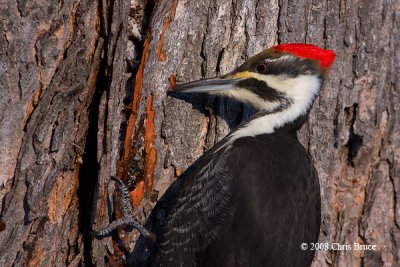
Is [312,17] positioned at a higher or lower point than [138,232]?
higher

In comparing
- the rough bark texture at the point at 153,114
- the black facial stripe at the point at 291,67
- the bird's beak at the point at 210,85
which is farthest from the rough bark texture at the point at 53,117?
the black facial stripe at the point at 291,67

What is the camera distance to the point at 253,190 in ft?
9.66

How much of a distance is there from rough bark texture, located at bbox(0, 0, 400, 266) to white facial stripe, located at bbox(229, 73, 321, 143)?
80 millimetres

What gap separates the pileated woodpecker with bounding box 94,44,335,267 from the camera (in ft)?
9.66

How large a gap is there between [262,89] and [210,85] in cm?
34

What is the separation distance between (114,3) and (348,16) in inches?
49.7

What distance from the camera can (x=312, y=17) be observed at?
125 inches

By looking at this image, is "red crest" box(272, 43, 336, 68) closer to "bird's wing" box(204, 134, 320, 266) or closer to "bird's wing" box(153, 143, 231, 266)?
"bird's wing" box(204, 134, 320, 266)

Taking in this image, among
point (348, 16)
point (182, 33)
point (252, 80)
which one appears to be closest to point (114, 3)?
point (182, 33)

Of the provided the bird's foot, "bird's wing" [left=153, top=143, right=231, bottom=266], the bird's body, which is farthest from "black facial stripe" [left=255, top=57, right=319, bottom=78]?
the bird's foot

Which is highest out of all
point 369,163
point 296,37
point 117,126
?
point 296,37

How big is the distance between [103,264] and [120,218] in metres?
0.25

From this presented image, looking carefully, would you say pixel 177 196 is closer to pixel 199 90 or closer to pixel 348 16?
pixel 199 90

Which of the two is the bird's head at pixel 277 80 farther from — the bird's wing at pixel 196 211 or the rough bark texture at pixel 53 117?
the rough bark texture at pixel 53 117
